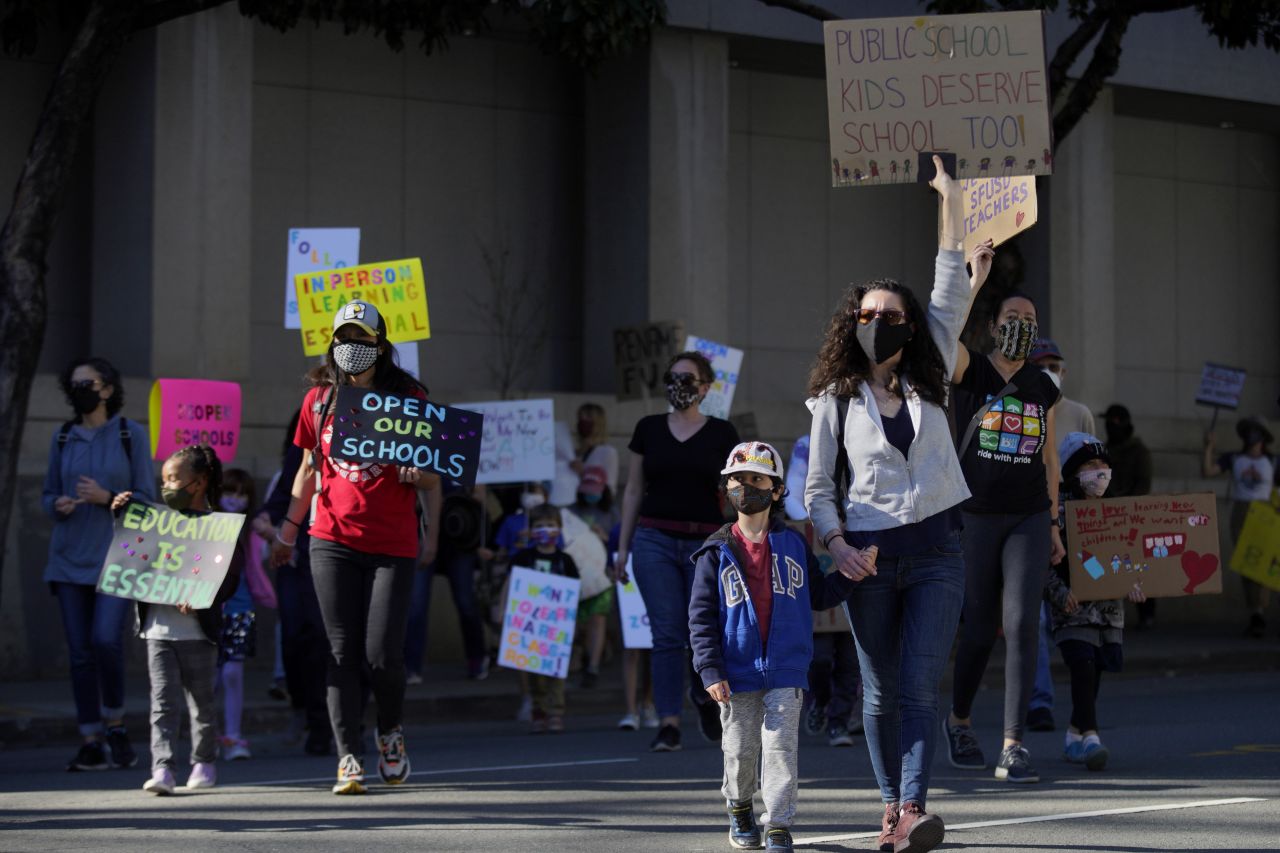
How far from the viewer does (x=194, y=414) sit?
39.5ft

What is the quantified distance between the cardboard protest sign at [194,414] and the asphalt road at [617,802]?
207 cm

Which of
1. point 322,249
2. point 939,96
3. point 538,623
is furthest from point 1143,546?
point 322,249

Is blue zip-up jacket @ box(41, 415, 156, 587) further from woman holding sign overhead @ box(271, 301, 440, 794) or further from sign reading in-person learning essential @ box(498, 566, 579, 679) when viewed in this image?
sign reading in-person learning essential @ box(498, 566, 579, 679)

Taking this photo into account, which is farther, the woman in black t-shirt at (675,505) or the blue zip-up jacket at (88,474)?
the blue zip-up jacket at (88,474)

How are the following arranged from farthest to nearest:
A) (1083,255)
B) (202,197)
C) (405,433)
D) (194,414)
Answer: (1083,255), (202,197), (194,414), (405,433)

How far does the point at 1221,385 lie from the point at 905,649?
50.2 ft

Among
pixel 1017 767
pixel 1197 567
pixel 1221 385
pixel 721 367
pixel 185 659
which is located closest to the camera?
pixel 1017 767

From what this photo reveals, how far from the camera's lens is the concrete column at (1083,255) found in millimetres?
20938

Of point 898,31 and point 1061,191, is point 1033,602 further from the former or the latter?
point 1061,191

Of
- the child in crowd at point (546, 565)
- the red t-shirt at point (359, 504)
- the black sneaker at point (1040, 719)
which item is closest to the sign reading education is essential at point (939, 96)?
the red t-shirt at point (359, 504)

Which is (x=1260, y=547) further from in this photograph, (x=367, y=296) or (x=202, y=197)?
(x=202, y=197)

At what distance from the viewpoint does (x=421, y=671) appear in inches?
567

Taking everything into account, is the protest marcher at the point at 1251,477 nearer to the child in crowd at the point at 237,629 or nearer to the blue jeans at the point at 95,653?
the child in crowd at the point at 237,629

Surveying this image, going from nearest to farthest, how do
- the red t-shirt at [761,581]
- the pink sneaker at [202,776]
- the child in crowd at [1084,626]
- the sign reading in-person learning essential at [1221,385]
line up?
1. the red t-shirt at [761,581]
2. the pink sneaker at [202,776]
3. the child in crowd at [1084,626]
4. the sign reading in-person learning essential at [1221,385]
